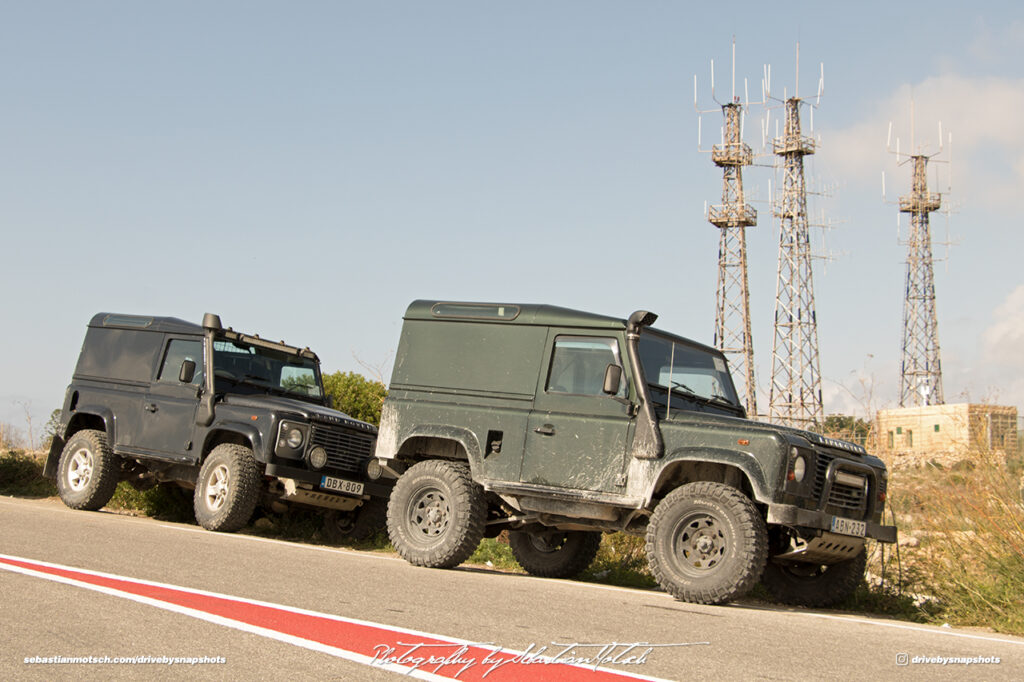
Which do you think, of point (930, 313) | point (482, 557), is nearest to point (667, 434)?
point (482, 557)

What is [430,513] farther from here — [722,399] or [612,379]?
[722,399]

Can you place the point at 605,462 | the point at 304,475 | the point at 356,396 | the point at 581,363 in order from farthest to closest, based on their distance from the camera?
the point at 356,396 < the point at 304,475 < the point at 581,363 < the point at 605,462

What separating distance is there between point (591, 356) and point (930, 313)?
48945 mm

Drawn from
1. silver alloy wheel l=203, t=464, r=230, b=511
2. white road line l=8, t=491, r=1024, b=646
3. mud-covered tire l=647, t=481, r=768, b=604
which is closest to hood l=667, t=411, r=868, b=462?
mud-covered tire l=647, t=481, r=768, b=604

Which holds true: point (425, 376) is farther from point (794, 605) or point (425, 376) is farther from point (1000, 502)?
point (1000, 502)

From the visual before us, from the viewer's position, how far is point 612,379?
9.06 meters

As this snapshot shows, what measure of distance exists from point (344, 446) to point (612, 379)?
4.87 m

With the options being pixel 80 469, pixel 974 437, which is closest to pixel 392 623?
pixel 974 437

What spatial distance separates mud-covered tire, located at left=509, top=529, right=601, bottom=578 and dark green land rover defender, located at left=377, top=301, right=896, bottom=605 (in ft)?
0.06

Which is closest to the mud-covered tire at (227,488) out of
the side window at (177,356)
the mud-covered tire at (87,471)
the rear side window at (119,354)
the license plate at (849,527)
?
the side window at (177,356)

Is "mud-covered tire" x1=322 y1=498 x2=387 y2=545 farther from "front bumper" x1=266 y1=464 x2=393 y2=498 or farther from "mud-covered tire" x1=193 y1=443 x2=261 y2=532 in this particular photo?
"mud-covered tire" x1=193 y1=443 x2=261 y2=532

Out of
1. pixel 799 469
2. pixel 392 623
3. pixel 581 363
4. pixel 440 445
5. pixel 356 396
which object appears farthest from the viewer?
pixel 356 396

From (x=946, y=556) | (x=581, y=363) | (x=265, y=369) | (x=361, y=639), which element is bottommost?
(x=361, y=639)

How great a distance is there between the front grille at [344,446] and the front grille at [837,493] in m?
6.13
